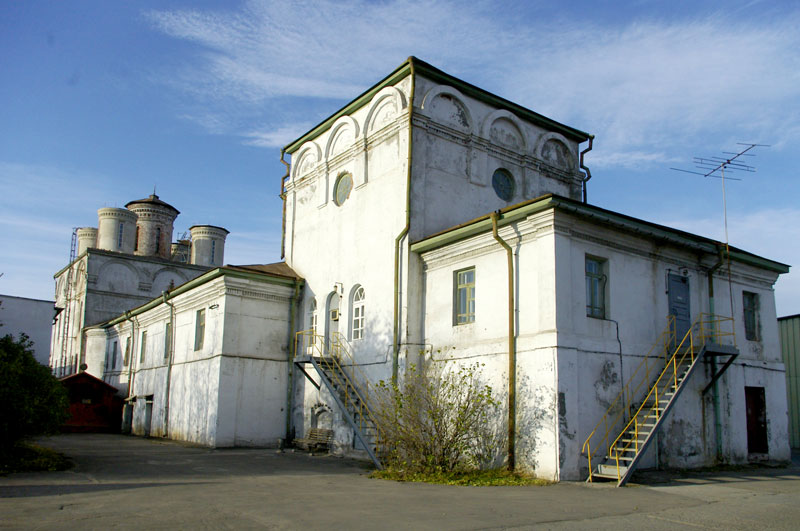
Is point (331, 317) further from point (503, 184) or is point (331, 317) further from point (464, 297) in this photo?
point (503, 184)

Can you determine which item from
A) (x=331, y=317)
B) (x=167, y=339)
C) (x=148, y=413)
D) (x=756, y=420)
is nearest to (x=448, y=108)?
(x=331, y=317)

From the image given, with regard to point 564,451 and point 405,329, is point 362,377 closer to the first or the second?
point 405,329

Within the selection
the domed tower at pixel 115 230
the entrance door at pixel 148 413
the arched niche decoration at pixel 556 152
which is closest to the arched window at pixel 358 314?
the arched niche decoration at pixel 556 152

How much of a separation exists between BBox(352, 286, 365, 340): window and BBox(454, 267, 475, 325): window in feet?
11.9

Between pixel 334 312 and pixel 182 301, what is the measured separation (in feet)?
24.0

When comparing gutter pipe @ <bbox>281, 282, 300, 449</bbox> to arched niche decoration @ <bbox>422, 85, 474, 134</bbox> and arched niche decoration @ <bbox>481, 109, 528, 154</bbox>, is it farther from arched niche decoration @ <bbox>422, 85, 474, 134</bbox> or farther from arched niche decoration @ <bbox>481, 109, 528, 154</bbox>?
arched niche decoration @ <bbox>481, 109, 528, 154</bbox>

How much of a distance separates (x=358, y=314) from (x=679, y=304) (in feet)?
28.2

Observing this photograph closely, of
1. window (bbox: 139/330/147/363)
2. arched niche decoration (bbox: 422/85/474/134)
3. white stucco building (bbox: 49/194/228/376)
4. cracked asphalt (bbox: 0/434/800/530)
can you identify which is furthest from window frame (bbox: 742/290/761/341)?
white stucco building (bbox: 49/194/228/376)

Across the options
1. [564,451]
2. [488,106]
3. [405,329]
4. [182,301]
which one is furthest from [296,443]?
[488,106]

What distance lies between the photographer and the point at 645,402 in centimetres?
1377

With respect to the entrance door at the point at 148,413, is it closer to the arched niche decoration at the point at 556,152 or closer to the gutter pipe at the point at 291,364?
the gutter pipe at the point at 291,364

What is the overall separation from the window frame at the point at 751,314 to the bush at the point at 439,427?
8.37 metres

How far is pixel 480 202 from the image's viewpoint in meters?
18.6

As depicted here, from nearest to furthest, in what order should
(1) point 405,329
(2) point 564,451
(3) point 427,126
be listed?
(2) point 564,451
(1) point 405,329
(3) point 427,126
